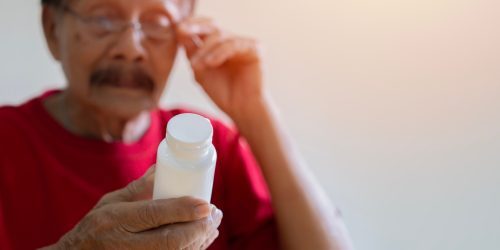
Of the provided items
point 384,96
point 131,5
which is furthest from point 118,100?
→ point 384,96

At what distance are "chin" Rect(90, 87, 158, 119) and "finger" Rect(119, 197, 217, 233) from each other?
0.41 m

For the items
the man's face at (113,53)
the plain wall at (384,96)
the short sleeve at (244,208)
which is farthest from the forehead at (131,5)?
the plain wall at (384,96)

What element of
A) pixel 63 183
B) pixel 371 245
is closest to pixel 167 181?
pixel 63 183

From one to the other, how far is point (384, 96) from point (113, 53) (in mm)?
601

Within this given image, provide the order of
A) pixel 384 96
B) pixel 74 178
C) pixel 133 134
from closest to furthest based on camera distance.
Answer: pixel 74 178 < pixel 133 134 < pixel 384 96

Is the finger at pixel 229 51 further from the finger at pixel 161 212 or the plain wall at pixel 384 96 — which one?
the finger at pixel 161 212

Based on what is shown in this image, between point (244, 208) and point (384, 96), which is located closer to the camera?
point (244, 208)

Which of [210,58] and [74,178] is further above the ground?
[210,58]

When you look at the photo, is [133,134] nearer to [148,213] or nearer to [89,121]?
[89,121]

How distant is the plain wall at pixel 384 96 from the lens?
1069 mm

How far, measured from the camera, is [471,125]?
108 cm

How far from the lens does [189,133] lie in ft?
1.27

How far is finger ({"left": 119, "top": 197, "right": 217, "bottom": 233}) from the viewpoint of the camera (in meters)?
0.40

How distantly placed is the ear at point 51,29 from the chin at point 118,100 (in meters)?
0.12
